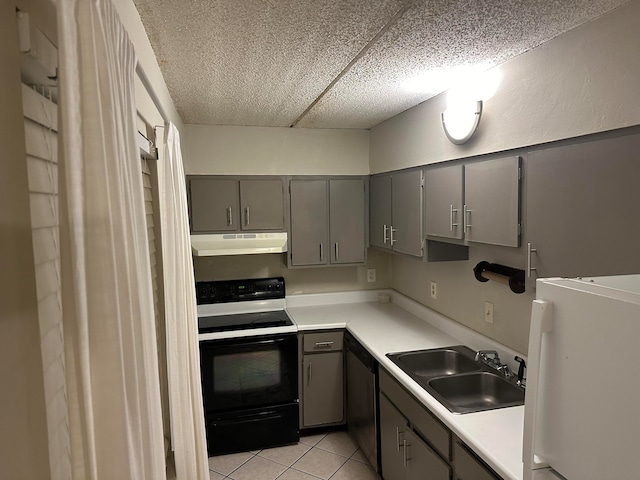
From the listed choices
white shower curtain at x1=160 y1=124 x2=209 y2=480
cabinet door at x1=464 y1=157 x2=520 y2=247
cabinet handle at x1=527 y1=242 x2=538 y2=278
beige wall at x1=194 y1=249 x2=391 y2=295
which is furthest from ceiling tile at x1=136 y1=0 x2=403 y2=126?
beige wall at x1=194 y1=249 x2=391 y2=295

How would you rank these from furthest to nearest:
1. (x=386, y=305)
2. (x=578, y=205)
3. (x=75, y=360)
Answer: (x=386, y=305) < (x=578, y=205) < (x=75, y=360)

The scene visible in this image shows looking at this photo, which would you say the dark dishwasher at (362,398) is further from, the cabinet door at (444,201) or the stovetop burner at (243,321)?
the cabinet door at (444,201)

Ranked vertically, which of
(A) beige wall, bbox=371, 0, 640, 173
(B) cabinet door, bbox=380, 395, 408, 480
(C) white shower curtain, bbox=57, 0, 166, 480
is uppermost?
(A) beige wall, bbox=371, 0, 640, 173

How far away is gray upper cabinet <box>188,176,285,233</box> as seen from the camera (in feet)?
11.1

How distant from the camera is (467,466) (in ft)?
5.56

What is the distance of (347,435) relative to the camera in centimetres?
340

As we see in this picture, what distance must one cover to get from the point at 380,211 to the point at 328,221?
18.0 inches

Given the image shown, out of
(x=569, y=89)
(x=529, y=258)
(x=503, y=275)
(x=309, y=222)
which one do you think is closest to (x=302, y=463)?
(x=309, y=222)

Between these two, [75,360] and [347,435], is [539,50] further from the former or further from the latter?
[347,435]

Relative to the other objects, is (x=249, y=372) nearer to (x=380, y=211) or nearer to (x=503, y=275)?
(x=380, y=211)

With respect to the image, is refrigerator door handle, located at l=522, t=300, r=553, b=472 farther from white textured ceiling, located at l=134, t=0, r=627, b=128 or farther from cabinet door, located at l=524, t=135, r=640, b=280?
white textured ceiling, located at l=134, t=0, r=627, b=128

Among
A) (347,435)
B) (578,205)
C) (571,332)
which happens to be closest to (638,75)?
(578,205)

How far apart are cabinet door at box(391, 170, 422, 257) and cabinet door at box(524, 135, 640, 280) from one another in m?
0.99

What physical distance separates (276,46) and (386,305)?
259cm
